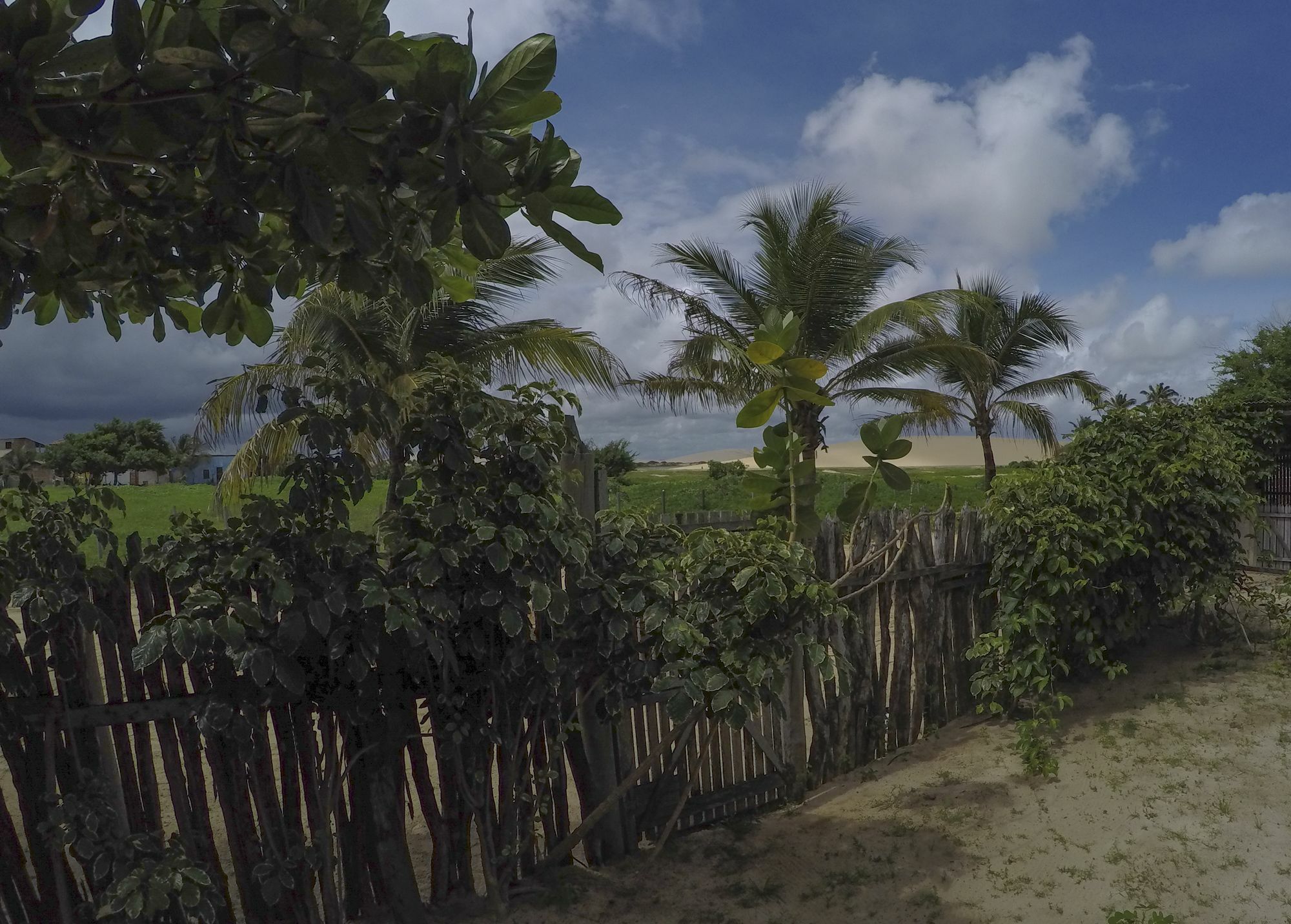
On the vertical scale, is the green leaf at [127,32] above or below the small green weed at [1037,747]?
above

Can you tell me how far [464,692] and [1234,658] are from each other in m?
5.94

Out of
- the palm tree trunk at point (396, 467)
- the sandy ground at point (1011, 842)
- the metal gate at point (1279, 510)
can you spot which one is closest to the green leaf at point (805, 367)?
the palm tree trunk at point (396, 467)

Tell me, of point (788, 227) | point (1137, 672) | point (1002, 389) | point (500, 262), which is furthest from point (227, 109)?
point (1002, 389)

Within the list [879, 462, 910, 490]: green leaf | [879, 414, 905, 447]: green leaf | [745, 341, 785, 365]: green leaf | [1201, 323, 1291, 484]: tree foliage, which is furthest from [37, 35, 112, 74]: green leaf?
[1201, 323, 1291, 484]: tree foliage

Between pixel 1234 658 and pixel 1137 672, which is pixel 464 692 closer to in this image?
pixel 1137 672

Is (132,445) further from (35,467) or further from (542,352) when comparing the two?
(35,467)

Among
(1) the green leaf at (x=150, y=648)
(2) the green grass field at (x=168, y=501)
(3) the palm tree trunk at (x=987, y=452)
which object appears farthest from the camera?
(3) the palm tree trunk at (x=987, y=452)

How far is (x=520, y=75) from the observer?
178 cm

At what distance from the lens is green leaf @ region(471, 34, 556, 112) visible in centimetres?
177

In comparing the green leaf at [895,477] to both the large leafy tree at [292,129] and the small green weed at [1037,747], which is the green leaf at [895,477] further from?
the large leafy tree at [292,129]

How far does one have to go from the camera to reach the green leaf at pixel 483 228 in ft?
5.74

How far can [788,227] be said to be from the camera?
12.6 meters

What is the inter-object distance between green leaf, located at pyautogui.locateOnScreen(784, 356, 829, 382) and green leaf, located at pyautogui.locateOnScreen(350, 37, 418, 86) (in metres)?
2.27

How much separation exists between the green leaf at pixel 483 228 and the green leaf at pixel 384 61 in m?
0.25
